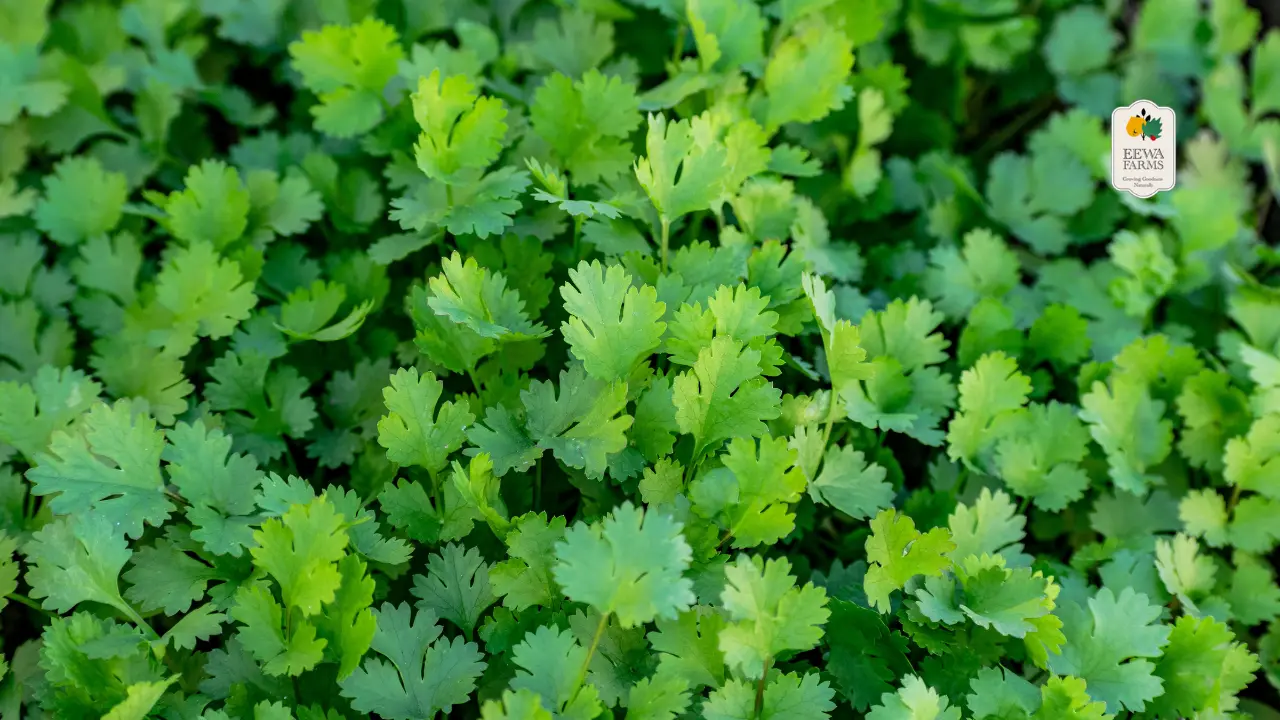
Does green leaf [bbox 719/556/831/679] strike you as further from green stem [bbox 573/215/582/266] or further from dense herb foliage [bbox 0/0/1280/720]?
green stem [bbox 573/215/582/266]

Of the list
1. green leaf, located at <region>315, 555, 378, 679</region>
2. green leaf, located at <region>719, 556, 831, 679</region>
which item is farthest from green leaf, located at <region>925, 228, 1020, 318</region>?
green leaf, located at <region>315, 555, 378, 679</region>

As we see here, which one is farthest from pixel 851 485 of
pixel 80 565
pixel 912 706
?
pixel 80 565

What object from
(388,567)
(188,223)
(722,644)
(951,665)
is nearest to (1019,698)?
(951,665)

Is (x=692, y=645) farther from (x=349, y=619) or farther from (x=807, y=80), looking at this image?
(x=807, y=80)

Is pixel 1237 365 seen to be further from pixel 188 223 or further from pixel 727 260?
pixel 188 223

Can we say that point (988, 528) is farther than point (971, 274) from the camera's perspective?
No

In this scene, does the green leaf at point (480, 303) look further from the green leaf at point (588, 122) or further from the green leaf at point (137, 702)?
the green leaf at point (137, 702)

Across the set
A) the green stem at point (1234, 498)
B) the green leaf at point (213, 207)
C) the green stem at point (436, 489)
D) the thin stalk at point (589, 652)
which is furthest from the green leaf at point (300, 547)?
the green stem at point (1234, 498)
